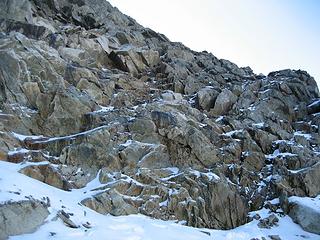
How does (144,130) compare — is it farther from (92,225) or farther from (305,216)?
(305,216)

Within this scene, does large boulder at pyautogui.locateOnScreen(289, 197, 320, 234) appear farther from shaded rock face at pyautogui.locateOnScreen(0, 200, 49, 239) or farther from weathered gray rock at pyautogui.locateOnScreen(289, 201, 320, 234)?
shaded rock face at pyautogui.locateOnScreen(0, 200, 49, 239)

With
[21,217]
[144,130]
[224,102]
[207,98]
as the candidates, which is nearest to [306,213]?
[144,130]

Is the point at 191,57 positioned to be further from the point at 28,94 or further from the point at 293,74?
the point at 28,94

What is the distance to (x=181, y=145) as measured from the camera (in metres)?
34.8

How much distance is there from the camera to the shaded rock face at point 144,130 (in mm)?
30188

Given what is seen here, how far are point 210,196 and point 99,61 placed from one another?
23.3 meters

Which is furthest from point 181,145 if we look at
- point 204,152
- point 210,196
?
point 210,196

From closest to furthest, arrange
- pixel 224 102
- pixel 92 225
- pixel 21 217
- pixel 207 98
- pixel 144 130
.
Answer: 1. pixel 21 217
2. pixel 92 225
3. pixel 144 130
4. pixel 224 102
5. pixel 207 98

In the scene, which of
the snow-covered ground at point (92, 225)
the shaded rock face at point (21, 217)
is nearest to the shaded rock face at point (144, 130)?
the snow-covered ground at point (92, 225)

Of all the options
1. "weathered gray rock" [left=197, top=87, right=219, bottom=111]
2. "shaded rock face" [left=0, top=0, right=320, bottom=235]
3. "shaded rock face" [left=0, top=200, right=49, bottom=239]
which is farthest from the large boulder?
"shaded rock face" [left=0, top=200, right=49, bottom=239]

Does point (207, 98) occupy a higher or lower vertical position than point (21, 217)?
higher

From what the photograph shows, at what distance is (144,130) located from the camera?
34656 mm

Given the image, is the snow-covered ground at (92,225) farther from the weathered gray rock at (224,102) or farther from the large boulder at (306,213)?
the weathered gray rock at (224,102)

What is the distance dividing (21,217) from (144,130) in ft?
49.2
